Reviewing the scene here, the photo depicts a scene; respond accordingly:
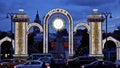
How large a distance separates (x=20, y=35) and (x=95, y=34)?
12309 millimetres

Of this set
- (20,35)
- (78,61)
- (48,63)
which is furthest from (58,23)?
(48,63)

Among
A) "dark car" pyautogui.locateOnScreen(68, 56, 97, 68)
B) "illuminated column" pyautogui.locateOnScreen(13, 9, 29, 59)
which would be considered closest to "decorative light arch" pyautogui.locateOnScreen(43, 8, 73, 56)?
"illuminated column" pyautogui.locateOnScreen(13, 9, 29, 59)

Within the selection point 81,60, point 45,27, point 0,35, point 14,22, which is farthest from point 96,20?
point 0,35

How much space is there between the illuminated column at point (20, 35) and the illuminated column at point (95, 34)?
1066 cm

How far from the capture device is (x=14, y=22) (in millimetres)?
81500

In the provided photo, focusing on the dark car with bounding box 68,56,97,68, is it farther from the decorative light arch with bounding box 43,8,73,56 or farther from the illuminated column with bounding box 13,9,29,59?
the illuminated column with bounding box 13,9,29,59

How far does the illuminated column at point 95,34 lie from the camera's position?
262 ft

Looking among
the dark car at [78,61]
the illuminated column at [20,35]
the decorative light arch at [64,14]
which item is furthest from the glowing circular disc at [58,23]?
the dark car at [78,61]

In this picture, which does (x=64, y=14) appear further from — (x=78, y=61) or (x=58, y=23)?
(x=78, y=61)

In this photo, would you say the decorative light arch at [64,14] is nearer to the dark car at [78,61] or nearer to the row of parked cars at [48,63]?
the row of parked cars at [48,63]

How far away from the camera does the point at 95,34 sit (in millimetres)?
80750

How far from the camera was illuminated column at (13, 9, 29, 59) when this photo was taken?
80.1m

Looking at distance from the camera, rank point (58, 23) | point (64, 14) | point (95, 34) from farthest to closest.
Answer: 1. point (95, 34)
2. point (64, 14)
3. point (58, 23)

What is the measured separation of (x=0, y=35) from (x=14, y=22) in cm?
4208
